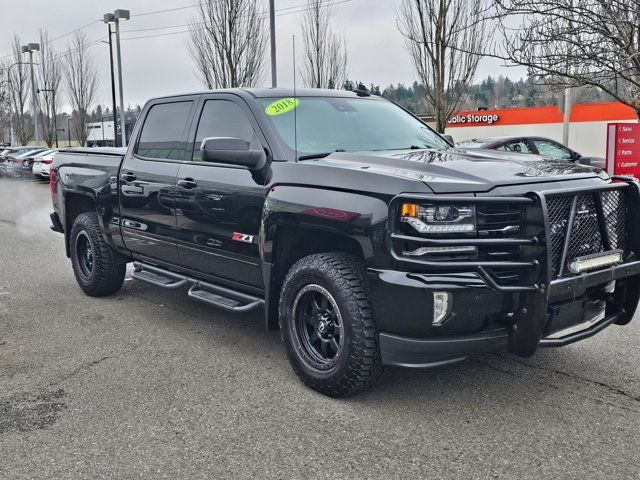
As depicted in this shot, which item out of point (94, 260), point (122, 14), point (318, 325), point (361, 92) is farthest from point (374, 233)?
point (122, 14)

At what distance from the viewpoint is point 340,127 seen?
5.03 m

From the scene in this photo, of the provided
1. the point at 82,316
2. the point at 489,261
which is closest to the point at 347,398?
the point at 489,261

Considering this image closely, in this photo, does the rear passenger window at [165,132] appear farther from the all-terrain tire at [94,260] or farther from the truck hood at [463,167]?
the truck hood at [463,167]

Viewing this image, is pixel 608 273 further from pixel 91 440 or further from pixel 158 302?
pixel 158 302

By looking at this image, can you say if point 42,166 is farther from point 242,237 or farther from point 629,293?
point 629,293

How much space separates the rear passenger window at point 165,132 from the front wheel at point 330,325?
75.6 inches

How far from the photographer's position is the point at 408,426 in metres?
3.73

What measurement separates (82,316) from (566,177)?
4374 millimetres

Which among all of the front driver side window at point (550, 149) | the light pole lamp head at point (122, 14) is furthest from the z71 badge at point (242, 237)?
the light pole lamp head at point (122, 14)

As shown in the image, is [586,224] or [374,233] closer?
[374,233]

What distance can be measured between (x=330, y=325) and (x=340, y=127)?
1.61m

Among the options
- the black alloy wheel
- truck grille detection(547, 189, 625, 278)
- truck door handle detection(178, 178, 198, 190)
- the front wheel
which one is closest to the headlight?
truck grille detection(547, 189, 625, 278)

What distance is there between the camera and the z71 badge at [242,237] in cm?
471

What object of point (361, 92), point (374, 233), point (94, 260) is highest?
point (361, 92)
